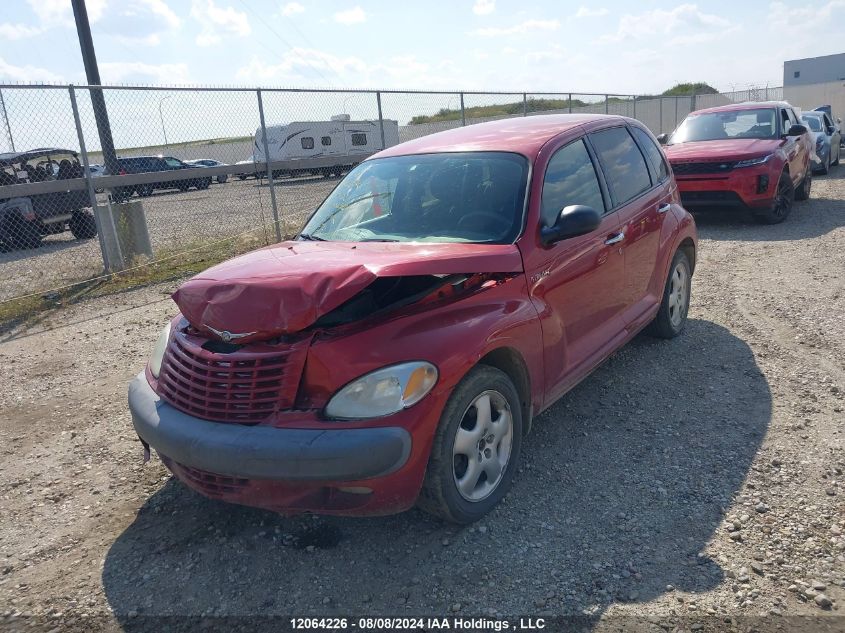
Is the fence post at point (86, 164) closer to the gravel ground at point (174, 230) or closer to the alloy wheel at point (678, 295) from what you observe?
the gravel ground at point (174, 230)

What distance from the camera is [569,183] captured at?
13.1 feet

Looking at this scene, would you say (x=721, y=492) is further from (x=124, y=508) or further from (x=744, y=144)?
(x=744, y=144)

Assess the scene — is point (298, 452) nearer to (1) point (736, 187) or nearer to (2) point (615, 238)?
(2) point (615, 238)

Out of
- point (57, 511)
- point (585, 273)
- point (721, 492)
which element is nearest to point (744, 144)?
point (585, 273)

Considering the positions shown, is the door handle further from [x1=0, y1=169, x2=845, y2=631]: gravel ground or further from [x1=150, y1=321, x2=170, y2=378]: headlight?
[x1=150, y1=321, x2=170, y2=378]: headlight

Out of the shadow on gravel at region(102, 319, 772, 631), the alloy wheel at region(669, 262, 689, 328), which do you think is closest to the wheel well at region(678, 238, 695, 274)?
the alloy wheel at region(669, 262, 689, 328)

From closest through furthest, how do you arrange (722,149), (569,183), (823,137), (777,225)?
(569,183) → (722,149) → (777,225) → (823,137)

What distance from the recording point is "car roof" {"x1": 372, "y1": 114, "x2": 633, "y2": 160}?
157 inches

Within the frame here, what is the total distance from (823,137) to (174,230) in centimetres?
1543

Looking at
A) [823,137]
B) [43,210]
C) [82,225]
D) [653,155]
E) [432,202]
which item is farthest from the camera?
[823,137]

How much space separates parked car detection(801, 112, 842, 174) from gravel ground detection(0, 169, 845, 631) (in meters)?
13.4

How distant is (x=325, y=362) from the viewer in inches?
108

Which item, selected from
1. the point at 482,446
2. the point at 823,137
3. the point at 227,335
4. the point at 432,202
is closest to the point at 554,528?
the point at 482,446

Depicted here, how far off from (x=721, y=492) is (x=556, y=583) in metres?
1.10
